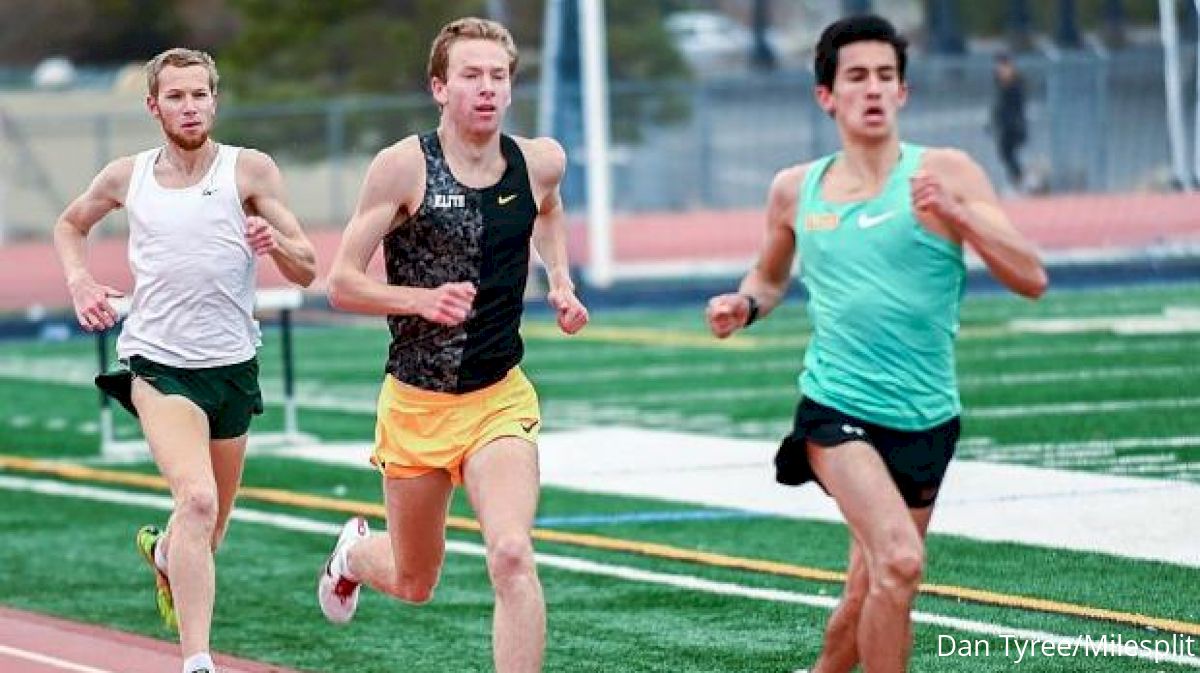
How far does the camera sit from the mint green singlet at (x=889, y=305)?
7.73 metres

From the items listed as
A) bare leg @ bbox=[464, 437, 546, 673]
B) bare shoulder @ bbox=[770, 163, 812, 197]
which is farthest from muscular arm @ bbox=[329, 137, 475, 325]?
bare shoulder @ bbox=[770, 163, 812, 197]

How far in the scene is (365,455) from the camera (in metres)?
16.3

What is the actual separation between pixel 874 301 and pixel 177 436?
272 cm

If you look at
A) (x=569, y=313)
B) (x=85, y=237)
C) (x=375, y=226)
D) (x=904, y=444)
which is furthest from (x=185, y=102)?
(x=904, y=444)

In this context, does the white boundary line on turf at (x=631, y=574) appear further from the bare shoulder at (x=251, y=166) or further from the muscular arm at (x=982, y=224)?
the bare shoulder at (x=251, y=166)

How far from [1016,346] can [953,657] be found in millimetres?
11678

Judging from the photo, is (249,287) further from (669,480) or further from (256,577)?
(669,480)

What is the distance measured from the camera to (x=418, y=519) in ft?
28.3

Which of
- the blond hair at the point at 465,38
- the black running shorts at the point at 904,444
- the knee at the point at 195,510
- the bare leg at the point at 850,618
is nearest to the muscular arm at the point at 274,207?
the knee at the point at 195,510

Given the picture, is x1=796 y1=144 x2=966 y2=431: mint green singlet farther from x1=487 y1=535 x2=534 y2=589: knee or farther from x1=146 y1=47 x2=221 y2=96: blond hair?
x1=146 y1=47 x2=221 y2=96: blond hair

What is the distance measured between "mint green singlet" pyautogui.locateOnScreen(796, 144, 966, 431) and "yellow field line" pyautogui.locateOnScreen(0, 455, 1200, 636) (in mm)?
2059

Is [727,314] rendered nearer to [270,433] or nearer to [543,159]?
[543,159]

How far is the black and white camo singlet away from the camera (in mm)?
8305

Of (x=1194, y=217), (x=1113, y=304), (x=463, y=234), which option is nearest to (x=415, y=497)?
(x=463, y=234)
